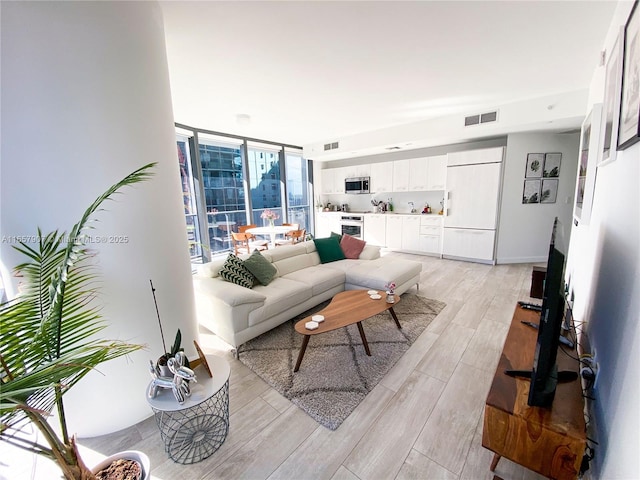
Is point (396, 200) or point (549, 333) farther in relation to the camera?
point (396, 200)

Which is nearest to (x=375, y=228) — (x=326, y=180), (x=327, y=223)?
(x=327, y=223)

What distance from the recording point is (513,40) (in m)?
2.40

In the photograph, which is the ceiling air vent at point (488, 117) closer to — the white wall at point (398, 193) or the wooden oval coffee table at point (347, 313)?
the white wall at point (398, 193)

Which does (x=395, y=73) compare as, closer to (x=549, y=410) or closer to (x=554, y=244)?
(x=554, y=244)

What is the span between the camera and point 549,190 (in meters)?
4.83

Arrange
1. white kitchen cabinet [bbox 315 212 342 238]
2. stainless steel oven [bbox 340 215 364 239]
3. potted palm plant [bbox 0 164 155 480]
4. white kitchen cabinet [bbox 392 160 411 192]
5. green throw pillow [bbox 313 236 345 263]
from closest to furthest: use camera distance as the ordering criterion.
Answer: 1. potted palm plant [bbox 0 164 155 480]
2. green throw pillow [bbox 313 236 345 263]
3. white kitchen cabinet [bbox 392 160 411 192]
4. stainless steel oven [bbox 340 215 364 239]
5. white kitchen cabinet [bbox 315 212 342 238]

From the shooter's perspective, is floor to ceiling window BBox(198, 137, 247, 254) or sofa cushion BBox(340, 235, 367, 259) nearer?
sofa cushion BBox(340, 235, 367, 259)

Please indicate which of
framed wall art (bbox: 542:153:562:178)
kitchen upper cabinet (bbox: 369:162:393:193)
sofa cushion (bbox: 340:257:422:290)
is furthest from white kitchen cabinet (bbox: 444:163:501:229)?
sofa cushion (bbox: 340:257:422:290)

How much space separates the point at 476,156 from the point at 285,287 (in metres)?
4.39

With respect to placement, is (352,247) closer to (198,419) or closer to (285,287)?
(285,287)

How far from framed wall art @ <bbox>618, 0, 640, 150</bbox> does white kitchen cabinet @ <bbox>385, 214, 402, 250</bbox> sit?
478 centimetres

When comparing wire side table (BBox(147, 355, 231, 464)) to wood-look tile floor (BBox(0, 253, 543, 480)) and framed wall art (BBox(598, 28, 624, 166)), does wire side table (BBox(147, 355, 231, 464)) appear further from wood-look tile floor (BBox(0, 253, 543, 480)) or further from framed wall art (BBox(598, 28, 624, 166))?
framed wall art (BBox(598, 28, 624, 166))

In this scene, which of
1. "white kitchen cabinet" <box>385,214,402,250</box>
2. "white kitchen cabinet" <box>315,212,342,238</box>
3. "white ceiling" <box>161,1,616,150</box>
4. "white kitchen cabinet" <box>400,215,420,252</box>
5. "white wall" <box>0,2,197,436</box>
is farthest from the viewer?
"white kitchen cabinet" <box>315,212,342,238</box>

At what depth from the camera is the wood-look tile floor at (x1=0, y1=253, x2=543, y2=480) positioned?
1.42 m
